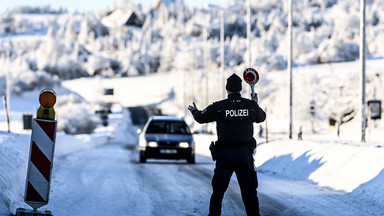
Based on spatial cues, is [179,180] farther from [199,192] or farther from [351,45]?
[351,45]

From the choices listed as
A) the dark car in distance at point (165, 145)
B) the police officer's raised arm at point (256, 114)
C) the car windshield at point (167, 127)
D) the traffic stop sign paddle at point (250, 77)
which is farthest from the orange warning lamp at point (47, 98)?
the car windshield at point (167, 127)

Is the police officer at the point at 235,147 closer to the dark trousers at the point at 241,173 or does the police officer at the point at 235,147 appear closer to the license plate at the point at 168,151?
the dark trousers at the point at 241,173

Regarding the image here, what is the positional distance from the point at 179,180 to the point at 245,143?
8803 millimetres

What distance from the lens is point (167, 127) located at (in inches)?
1050

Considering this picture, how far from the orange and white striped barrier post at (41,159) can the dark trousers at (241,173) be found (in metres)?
1.97

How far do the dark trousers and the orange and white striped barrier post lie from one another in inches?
77.5

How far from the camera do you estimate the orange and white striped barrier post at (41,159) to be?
29.9ft

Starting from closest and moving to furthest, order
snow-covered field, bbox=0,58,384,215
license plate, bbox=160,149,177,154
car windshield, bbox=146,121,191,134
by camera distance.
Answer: snow-covered field, bbox=0,58,384,215
license plate, bbox=160,149,177,154
car windshield, bbox=146,121,191,134

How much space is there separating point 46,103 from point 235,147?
2235mm

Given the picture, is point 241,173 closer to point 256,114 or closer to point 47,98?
point 256,114

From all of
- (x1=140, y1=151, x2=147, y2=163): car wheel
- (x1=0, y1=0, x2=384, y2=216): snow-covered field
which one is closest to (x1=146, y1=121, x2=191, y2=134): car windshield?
(x1=140, y1=151, x2=147, y2=163): car wheel

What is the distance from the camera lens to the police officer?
352 inches

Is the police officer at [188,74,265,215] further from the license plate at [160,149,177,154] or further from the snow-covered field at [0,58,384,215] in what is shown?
the license plate at [160,149,177,154]

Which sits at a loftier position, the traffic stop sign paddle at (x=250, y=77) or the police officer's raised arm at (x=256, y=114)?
the traffic stop sign paddle at (x=250, y=77)
